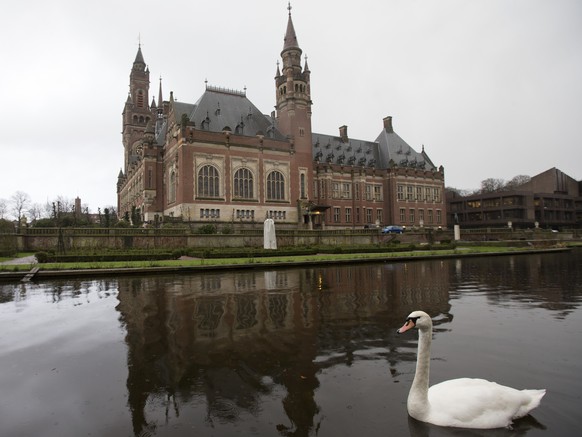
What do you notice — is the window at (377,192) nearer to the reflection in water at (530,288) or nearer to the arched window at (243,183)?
the arched window at (243,183)

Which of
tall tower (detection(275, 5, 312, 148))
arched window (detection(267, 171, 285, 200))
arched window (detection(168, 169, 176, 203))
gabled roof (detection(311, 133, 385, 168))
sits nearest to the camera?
arched window (detection(168, 169, 176, 203))

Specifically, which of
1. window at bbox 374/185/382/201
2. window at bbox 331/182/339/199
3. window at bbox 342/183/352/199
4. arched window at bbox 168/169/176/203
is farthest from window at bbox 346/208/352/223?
arched window at bbox 168/169/176/203

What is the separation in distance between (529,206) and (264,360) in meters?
106

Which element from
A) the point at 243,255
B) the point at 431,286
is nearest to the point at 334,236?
the point at 243,255

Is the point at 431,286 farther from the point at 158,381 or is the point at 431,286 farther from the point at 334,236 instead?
the point at 334,236

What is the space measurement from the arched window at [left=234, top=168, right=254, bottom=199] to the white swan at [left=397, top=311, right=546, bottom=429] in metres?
51.4

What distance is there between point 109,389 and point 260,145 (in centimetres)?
5279

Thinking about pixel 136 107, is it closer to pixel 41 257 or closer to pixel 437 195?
pixel 437 195

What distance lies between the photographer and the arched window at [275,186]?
Answer: 189 feet

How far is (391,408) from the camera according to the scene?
496 cm

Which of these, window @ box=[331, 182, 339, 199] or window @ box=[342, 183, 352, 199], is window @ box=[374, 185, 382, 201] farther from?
window @ box=[331, 182, 339, 199]

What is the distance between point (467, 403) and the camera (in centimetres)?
442

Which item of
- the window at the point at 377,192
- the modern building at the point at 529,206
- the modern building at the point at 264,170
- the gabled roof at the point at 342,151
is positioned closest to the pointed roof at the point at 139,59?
the modern building at the point at 264,170

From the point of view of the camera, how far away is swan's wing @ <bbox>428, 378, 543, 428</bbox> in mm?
4359
